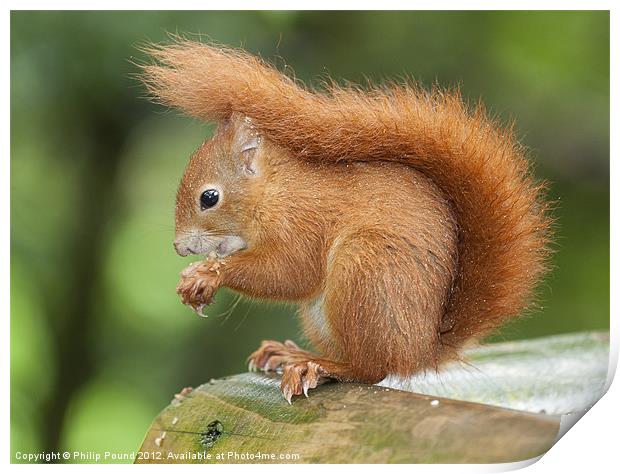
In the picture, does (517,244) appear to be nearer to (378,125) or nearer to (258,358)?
(378,125)

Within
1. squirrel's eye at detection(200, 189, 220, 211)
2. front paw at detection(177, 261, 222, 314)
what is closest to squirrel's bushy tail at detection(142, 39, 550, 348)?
squirrel's eye at detection(200, 189, 220, 211)

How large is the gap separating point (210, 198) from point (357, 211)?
13.4 inches

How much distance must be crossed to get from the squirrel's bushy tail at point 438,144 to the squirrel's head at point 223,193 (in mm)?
72

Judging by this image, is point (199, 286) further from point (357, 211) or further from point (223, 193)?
point (357, 211)

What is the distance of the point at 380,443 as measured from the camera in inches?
60.2

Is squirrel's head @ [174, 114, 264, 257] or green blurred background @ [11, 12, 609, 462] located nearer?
squirrel's head @ [174, 114, 264, 257]

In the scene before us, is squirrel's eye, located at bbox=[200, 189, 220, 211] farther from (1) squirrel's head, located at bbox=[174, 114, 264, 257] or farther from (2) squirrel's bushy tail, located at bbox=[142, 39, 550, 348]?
(2) squirrel's bushy tail, located at bbox=[142, 39, 550, 348]

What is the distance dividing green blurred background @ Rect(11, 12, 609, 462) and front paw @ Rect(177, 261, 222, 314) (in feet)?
0.76

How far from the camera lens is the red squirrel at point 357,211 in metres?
1.72

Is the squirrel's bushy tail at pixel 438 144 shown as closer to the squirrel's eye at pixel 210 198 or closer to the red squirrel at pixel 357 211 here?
the red squirrel at pixel 357 211

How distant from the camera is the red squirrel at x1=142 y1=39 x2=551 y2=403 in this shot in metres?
1.72

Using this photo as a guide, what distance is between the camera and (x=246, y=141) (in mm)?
1866
